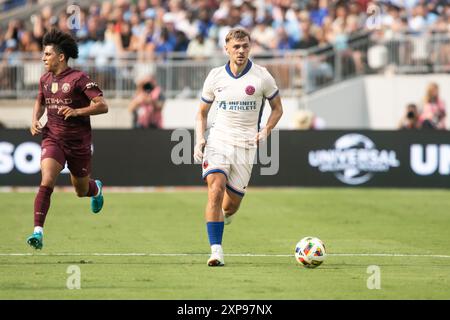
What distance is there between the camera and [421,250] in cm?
1425

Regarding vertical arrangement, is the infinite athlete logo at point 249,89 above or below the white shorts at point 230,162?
above

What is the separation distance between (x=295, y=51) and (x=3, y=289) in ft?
64.7

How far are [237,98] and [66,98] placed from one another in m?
2.06

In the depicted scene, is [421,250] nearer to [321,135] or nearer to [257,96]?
[257,96]

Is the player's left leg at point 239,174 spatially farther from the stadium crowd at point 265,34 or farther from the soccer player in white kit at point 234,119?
the stadium crowd at point 265,34

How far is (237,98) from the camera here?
1277 centimetres

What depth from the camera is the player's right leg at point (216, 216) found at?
1228 centimetres

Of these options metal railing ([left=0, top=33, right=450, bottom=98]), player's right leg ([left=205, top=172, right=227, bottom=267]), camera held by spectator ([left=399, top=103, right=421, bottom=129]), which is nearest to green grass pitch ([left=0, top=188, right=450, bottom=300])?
player's right leg ([left=205, top=172, right=227, bottom=267])

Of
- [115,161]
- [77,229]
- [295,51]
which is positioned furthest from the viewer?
[295,51]

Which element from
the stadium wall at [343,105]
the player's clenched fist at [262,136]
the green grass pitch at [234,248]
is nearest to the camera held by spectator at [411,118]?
the stadium wall at [343,105]

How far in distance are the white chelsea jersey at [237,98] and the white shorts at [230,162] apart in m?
0.09

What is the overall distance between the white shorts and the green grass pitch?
919 millimetres

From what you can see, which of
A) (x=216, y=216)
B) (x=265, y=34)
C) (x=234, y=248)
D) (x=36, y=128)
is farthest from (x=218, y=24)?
(x=216, y=216)
